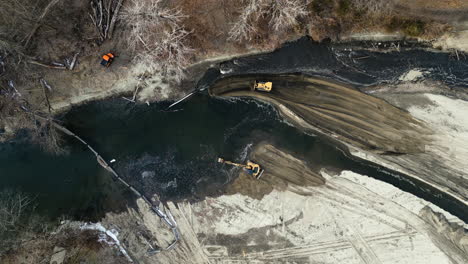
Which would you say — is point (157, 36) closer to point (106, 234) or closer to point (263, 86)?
point (263, 86)

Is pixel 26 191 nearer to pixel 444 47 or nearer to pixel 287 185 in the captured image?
pixel 287 185

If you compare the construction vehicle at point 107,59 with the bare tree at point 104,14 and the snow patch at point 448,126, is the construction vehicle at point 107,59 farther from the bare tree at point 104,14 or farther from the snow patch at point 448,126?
the snow patch at point 448,126

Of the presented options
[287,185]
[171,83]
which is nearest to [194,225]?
[287,185]

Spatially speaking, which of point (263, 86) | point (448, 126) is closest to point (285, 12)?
point (263, 86)

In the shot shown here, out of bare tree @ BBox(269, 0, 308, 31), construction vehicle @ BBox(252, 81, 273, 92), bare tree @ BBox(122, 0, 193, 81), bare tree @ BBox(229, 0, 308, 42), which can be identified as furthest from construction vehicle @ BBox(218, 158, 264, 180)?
→ bare tree @ BBox(269, 0, 308, 31)

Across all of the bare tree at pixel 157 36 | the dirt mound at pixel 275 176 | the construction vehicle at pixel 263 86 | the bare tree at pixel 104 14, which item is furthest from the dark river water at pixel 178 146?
the bare tree at pixel 104 14

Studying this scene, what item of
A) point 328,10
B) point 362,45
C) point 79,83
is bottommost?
point 79,83
